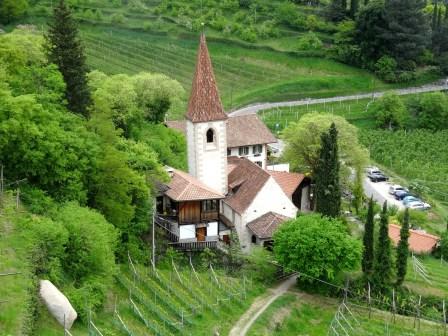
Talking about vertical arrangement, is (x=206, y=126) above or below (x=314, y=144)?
above

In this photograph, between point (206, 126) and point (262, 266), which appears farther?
point (206, 126)

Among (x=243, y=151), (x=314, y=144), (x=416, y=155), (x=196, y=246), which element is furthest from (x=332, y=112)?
(x=196, y=246)

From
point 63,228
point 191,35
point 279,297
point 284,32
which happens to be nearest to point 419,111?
point 284,32

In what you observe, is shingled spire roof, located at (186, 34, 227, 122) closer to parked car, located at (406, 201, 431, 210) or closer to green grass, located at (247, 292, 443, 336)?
green grass, located at (247, 292, 443, 336)

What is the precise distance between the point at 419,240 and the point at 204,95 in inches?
859

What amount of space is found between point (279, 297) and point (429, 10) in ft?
347

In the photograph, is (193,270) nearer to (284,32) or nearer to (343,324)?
(343,324)

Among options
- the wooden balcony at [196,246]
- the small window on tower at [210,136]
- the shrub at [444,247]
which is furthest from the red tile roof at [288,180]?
the shrub at [444,247]

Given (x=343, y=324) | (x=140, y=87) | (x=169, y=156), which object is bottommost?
(x=343, y=324)

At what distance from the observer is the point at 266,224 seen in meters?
57.2

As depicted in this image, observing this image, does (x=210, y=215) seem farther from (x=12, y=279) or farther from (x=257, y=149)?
(x=12, y=279)

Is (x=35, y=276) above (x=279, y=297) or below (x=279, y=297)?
above

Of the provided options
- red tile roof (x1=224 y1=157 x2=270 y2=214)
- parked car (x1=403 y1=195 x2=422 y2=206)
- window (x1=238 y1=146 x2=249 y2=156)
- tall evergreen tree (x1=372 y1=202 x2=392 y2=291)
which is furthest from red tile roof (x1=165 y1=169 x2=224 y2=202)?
parked car (x1=403 y1=195 x2=422 y2=206)

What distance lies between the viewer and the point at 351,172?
229ft
